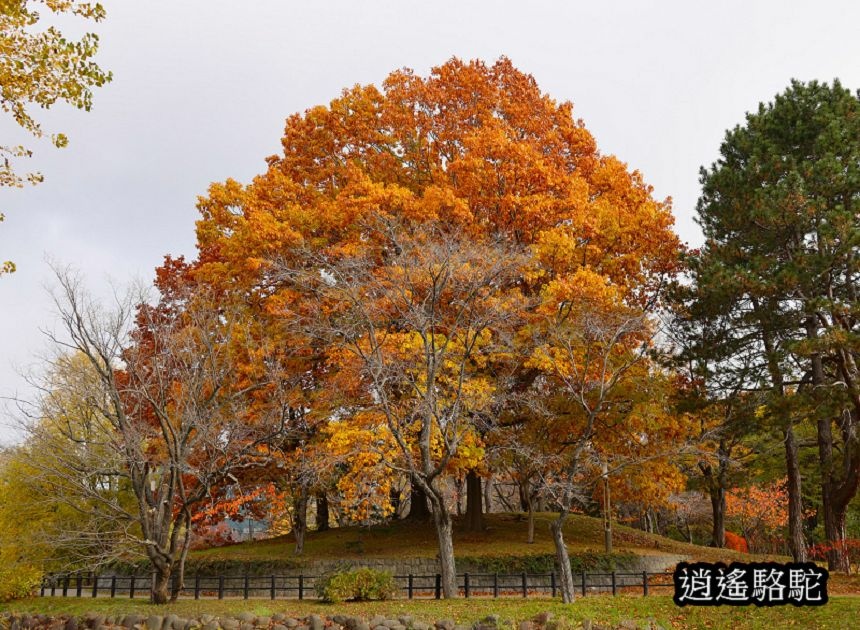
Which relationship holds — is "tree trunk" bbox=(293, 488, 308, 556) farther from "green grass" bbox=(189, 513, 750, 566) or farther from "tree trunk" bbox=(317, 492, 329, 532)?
"tree trunk" bbox=(317, 492, 329, 532)

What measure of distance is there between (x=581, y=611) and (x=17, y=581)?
17000 mm

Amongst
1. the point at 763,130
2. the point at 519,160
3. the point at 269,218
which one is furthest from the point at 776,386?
the point at 269,218

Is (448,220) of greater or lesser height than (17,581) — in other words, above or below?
above

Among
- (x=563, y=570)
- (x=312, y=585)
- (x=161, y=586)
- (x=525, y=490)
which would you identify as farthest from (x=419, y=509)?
(x=161, y=586)

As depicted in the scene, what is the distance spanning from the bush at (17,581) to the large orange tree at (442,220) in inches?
375

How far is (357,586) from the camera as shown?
55.9ft

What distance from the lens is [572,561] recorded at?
22.2 metres

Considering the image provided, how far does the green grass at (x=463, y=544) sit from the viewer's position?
2300 centimetres

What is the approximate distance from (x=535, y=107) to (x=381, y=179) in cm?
616

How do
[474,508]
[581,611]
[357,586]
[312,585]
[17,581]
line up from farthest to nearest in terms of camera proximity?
[474,508]
[312,585]
[17,581]
[357,586]
[581,611]

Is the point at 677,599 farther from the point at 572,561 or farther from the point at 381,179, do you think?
the point at 381,179

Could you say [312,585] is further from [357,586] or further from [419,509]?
[419,509]

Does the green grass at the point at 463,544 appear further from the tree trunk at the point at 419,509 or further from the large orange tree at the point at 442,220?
the large orange tree at the point at 442,220
